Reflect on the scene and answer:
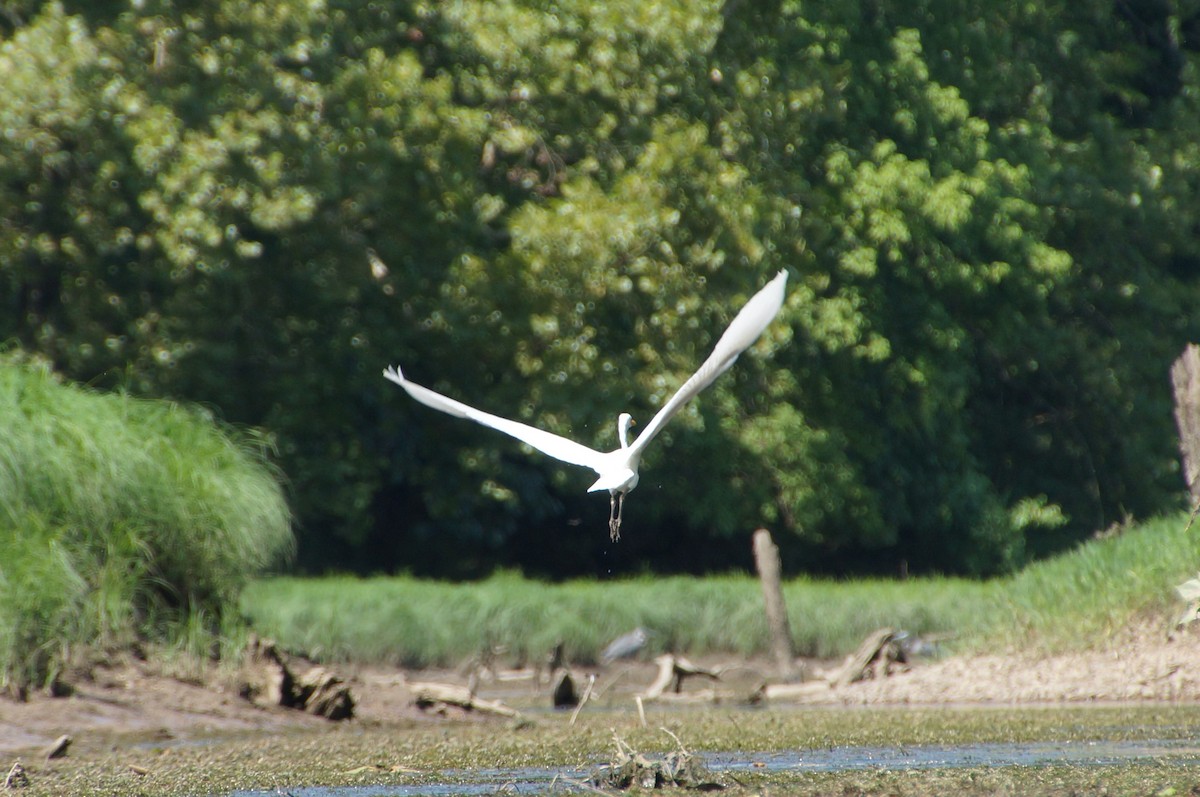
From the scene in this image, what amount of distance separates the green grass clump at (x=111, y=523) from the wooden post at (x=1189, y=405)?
23.1 feet

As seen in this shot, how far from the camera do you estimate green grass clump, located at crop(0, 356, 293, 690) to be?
1237 centimetres

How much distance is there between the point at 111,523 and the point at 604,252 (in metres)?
9.21

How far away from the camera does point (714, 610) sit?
20.5 metres

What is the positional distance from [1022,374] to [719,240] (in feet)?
29.4

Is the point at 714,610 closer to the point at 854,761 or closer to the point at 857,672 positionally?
the point at 857,672

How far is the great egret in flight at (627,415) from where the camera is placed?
780 cm

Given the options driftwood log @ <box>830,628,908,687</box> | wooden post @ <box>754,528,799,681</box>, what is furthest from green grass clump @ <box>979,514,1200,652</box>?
wooden post @ <box>754,528,799,681</box>

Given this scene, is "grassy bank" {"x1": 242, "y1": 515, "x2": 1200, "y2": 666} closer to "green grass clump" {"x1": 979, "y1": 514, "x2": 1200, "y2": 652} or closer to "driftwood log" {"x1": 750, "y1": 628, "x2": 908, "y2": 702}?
"green grass clump" {"x1": 979, "y1": 514, "x2": 1200, "y2": 652}

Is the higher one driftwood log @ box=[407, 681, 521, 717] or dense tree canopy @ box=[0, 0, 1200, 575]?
dense tree canopy @ box=[0, 0, 1200, 575]

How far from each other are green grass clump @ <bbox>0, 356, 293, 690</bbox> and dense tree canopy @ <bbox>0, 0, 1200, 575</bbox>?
5805 mm

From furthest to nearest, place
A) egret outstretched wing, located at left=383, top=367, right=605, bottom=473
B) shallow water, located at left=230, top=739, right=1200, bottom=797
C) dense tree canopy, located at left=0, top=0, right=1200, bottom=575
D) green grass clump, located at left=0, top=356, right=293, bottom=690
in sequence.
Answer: dense tree canopy, located at left=0, top=0, right=1200, bottom=575
green grass clump, located at left=0, top=356, right=293, bottom=690
egret outstretched wing, located at left=383, top=367, right=605, bottom=473
shallow water, located at left=230, top=739, right=1200, bottom=797

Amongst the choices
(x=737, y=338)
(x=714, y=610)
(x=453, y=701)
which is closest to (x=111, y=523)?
(x=453, y=701)

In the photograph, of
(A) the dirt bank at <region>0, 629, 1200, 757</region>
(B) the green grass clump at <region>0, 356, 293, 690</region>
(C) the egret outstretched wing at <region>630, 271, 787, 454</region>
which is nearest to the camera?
(C) the egret outstretched wing at <region>630, 271, 787, 454</region>

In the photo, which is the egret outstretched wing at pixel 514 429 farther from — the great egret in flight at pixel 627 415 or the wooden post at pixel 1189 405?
the wooden post at pixel 1189 405
